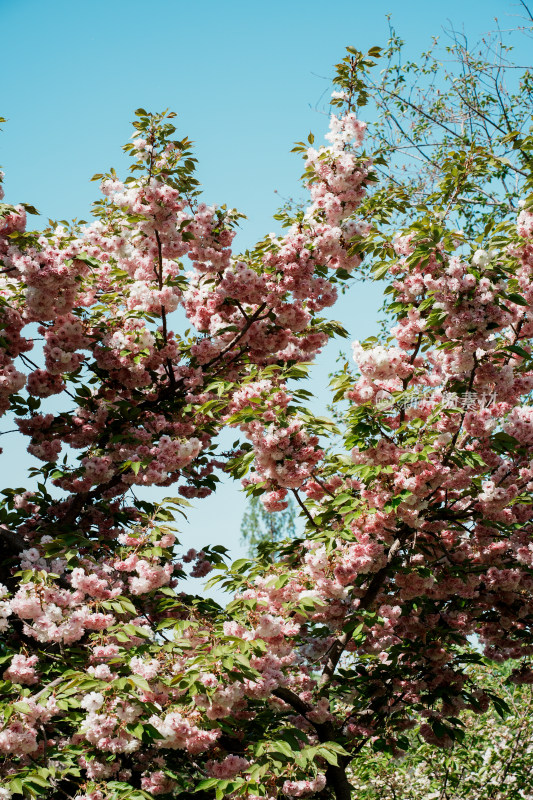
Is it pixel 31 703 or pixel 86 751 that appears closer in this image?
pixel 31 703

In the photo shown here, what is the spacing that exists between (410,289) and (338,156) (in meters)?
1.20

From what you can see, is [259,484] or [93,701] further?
[259,484]

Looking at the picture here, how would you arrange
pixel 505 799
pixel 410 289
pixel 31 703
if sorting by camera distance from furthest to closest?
pixel 505 799
pixel 410 289
pixel 31 703

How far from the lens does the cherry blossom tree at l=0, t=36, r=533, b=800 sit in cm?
369

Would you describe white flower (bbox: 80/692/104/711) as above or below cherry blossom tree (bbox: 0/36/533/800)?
below

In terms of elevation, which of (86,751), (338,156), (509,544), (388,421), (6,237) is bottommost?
(86,751)

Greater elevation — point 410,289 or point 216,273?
point 216,273

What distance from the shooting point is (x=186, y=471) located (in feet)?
19.2

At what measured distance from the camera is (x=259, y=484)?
15.4 ft

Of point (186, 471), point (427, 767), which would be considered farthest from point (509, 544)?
point (427, 767)

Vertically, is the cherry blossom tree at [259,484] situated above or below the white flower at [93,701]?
above

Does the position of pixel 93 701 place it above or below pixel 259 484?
below

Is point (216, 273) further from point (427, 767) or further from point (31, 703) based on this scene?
point (427, 767)

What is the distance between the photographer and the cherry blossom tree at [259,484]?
12.1 ft
